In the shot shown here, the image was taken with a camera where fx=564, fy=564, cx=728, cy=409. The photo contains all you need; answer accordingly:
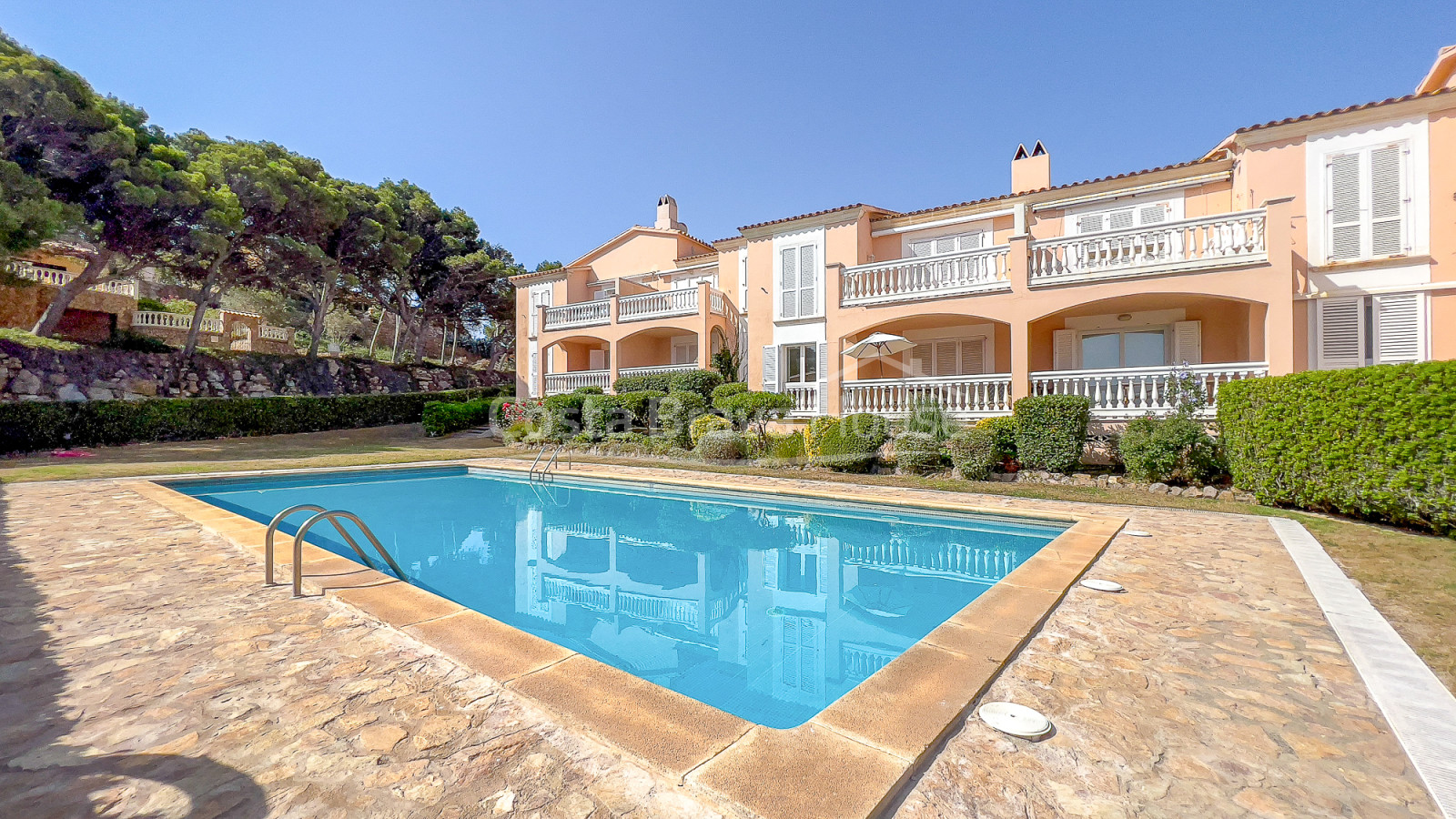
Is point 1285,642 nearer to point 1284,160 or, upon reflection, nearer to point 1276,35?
point 1284,160

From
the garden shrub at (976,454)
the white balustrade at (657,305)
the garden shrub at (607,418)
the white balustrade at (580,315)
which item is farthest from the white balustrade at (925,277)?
the white balustrade at (580,315)

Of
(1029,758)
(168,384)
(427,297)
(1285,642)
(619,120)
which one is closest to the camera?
(1029,758)

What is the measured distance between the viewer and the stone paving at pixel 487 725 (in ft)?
6.71

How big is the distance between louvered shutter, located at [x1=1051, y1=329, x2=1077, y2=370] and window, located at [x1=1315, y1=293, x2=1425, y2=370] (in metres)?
4.50

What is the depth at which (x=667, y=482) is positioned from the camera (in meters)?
11.9

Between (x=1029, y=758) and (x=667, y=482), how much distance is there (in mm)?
9919

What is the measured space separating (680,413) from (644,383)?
10.8 feet

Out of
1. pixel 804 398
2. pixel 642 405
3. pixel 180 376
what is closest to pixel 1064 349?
pixel 804 398

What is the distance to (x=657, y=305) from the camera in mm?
20625

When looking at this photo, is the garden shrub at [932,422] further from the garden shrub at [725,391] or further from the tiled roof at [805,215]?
the tiled roof at [805,215]

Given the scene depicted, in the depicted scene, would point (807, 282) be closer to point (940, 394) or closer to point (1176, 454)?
point (940, 394)

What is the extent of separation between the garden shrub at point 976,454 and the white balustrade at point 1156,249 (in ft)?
14.6

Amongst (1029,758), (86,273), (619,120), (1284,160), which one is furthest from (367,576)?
(86,273)

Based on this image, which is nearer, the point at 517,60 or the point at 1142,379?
the point at 1142,379
